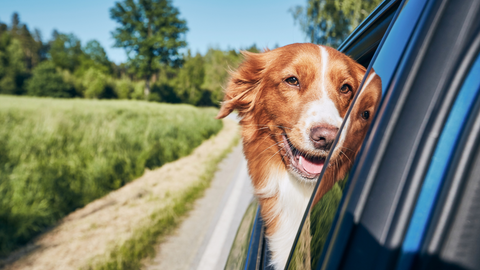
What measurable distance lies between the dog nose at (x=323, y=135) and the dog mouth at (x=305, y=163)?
17 centimetres

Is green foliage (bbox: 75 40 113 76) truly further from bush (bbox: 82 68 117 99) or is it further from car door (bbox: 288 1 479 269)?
car door (bbox: 288 1 479 269)

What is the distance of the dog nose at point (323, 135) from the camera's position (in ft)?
4.84

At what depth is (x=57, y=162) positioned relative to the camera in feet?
16.6

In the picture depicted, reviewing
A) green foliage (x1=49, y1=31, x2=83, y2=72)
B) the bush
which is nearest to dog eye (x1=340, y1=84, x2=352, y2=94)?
the bush

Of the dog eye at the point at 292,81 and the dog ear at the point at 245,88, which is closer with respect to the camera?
the dog eye at the point at 292,81

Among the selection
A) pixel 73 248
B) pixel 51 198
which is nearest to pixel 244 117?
pixel 73 248

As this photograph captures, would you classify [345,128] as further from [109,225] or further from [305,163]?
[109,225]

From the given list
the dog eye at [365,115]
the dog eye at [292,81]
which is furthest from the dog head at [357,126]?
the dog eye at [292,81]

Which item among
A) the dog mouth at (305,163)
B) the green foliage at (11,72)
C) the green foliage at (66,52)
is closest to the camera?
the dog mouth at (305,163)

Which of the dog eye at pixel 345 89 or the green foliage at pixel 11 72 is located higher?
the dog eye at pixel 345 89

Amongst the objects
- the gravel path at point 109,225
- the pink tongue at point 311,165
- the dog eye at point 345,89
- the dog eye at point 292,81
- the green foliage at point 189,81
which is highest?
the green foliage at point 189,81

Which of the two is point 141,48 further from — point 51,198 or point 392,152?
point 392,152

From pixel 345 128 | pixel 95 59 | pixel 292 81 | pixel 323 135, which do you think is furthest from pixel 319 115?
pixel 95 59

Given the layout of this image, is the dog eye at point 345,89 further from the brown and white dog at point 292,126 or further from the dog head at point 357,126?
the dog head at point 357,126
